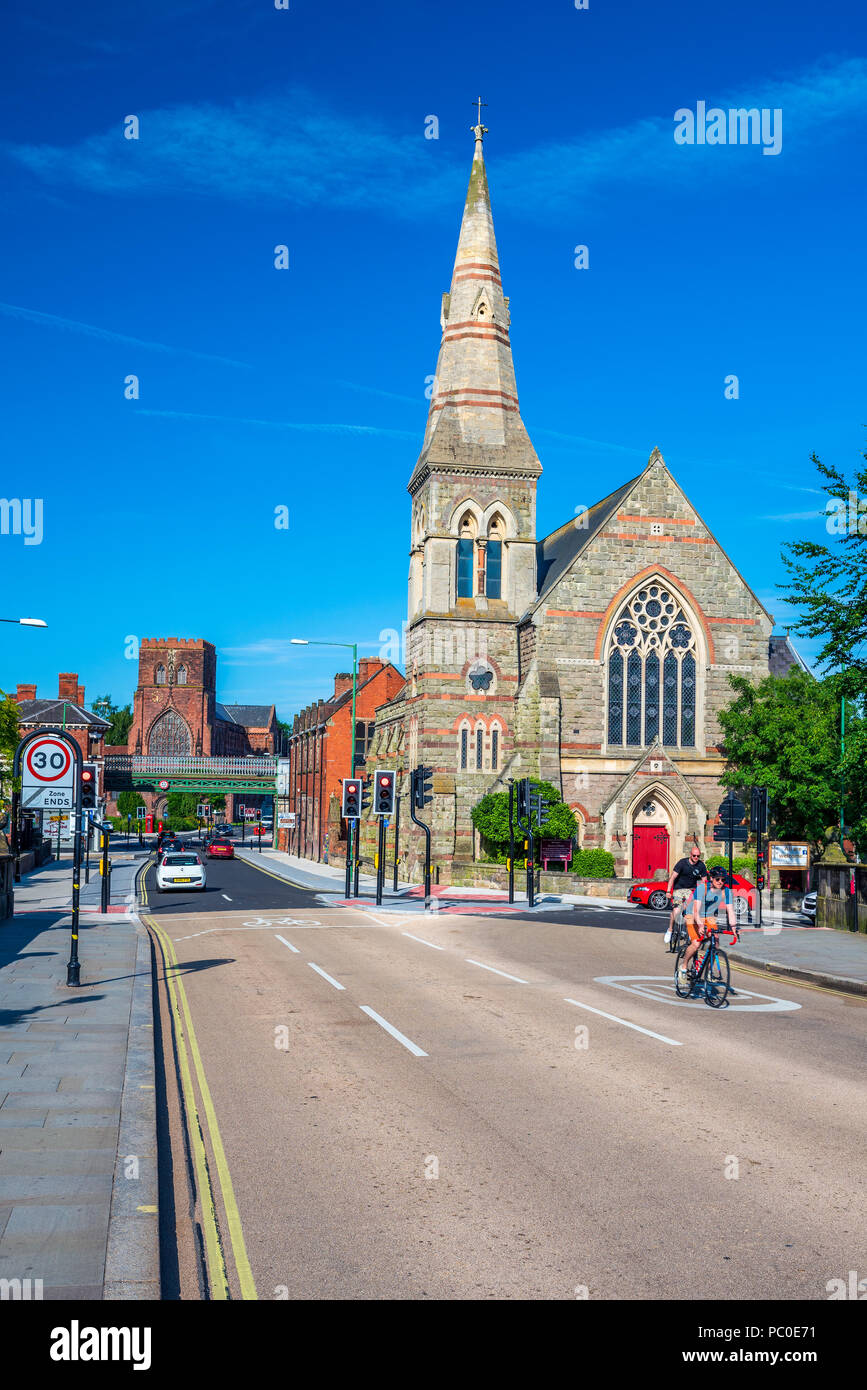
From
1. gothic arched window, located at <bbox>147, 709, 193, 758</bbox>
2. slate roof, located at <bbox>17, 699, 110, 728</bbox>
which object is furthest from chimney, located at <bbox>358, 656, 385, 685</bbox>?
gothic arched window, located at <bbox>147, 709, 193, 758</bbox>

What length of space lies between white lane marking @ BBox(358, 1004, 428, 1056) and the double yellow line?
7.13 feet

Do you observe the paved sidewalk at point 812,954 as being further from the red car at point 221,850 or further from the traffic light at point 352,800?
the red car at point 221,850

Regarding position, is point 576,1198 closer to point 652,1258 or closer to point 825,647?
point 652,1258

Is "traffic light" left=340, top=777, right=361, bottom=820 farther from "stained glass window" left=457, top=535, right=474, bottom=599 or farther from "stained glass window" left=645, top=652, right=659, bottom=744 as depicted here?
"stained glass window" left=645, top=652, right=659, bottom=744

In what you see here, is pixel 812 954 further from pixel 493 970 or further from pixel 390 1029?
pixel 390 1029

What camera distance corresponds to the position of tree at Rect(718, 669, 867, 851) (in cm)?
3616

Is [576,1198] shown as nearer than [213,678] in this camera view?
Yes

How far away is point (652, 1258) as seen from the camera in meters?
6.25

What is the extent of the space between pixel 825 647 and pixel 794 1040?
14671mm

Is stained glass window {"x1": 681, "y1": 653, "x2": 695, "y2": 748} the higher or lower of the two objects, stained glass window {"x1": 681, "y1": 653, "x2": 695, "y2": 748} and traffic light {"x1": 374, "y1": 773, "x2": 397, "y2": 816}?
the higher

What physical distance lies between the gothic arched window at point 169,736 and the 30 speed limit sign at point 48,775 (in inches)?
4820

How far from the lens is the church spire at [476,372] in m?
45.7

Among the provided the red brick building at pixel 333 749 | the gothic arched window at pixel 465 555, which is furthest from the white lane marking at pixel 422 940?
the red brick building at pixel 333 749

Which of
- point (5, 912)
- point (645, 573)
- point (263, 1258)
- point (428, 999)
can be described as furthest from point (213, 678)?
point (263, 1258)
